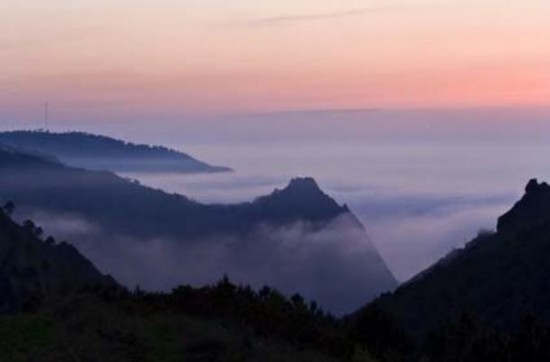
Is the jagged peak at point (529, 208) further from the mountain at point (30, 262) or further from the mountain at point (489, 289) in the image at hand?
the mountain at point (30, 262)

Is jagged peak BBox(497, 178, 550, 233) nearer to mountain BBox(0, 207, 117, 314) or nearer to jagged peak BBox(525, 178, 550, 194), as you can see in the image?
jagged peak BBox(525, 178, 550, 194)

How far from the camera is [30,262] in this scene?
333ft

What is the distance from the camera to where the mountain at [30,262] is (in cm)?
8956

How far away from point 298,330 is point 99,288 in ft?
14.6

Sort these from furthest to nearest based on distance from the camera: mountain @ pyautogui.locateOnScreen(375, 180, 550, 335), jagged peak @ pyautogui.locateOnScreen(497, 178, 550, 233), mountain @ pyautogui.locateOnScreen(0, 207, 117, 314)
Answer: jagged peak @ pyautogui.locateOnScreen(497, 178, 550, 233) → mountain @ pyautogui.locateOnScreen(0, 207, 117, 314) → mountain @ pyautogui.locateOnScreen(375, 180, 550, 335)

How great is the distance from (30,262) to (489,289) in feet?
149

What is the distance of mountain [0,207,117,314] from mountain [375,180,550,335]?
2644 centimetres

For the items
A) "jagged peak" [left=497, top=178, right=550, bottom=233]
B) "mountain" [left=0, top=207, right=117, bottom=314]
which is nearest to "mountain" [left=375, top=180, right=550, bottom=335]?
"jagged peak" [left=497, top=178, right=550, bottom=233]

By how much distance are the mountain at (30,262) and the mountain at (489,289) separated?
86.7ft

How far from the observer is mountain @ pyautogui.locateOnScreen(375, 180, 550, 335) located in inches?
2680

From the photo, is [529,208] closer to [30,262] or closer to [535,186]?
[535,186]

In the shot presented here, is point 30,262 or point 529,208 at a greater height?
point 529,208

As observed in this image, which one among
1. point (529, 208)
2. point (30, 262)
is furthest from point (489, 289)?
point (30, 262)

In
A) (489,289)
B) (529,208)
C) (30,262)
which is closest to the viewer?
(489,289)
